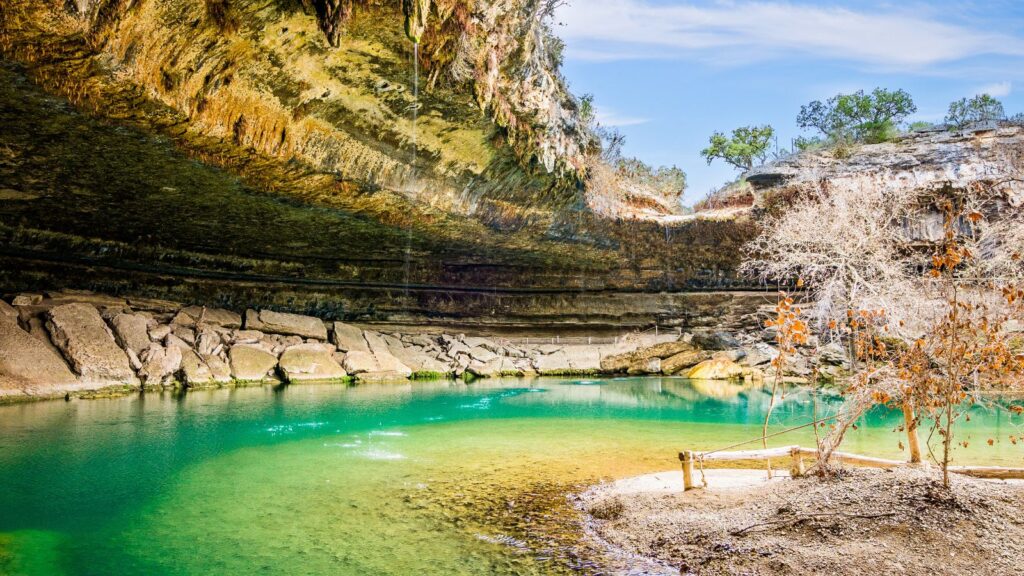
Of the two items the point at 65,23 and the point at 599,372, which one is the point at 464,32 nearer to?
the point at 65,23

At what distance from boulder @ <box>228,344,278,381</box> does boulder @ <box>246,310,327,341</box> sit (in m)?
1.38

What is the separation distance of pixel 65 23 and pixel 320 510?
20.4ft

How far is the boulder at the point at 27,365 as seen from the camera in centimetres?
1254

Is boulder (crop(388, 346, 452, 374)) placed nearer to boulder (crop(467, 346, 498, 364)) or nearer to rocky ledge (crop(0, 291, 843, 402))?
rocky ledge (crop(0, 291, 843, 402))

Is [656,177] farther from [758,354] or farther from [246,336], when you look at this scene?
[246,336]

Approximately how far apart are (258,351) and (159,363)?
3.18 meters

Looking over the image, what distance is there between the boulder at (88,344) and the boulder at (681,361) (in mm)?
19587

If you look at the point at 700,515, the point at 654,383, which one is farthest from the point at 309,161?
the point at 654,383

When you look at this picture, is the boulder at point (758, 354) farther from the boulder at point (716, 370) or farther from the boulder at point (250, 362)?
the boulder at point (250, 362)

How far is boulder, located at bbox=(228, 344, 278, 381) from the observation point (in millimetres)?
17969

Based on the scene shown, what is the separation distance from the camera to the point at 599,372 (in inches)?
1013

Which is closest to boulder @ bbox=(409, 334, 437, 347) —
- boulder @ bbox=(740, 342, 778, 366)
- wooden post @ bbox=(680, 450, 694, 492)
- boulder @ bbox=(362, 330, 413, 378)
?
boulder @ bbox=(362, 330, 413, 378)

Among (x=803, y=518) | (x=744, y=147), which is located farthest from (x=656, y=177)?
(x=803, y=518)

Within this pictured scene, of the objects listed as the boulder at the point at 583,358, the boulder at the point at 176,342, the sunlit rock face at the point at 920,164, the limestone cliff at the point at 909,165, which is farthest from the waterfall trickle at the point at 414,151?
the sunlit rock face at the point at 920,164
